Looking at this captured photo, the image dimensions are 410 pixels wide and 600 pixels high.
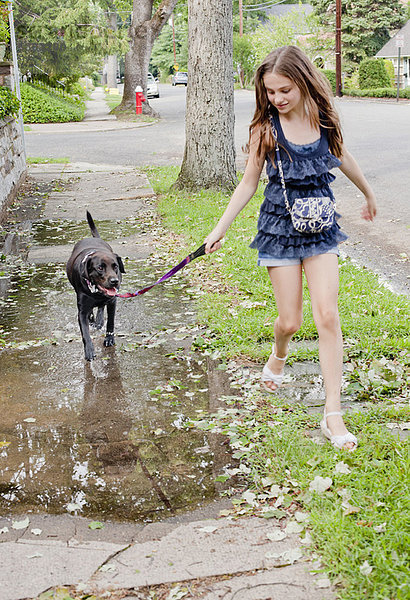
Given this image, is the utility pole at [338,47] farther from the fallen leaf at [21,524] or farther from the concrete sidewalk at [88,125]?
the fallen leaf at [21,524]

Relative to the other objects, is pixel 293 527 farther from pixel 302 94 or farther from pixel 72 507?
pixel 302 94

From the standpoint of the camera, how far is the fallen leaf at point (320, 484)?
324 centimetres

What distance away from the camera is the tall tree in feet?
159

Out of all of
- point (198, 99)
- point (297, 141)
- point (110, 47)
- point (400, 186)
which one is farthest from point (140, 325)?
point (110, 47)

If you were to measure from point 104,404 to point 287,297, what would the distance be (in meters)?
1.43

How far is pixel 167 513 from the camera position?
10.8 feet

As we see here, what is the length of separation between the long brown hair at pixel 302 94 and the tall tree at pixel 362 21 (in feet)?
158

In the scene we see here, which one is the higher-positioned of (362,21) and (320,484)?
(362,21)

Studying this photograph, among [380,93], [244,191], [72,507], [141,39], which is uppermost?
[141,39]

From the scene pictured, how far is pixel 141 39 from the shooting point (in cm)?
2845

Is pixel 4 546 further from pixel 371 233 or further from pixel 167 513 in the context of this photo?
pixel 371 233

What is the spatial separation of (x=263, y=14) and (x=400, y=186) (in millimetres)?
71927

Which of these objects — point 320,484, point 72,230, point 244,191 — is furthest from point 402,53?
point 320,484

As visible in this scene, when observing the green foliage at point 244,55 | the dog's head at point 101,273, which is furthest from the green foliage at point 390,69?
the dog's head at point 101,273
